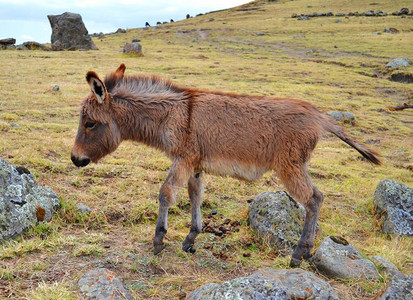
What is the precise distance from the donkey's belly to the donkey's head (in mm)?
1562

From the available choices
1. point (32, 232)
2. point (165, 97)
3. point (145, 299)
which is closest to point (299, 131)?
point (165, 97)

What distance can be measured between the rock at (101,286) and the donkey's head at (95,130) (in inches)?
82.2

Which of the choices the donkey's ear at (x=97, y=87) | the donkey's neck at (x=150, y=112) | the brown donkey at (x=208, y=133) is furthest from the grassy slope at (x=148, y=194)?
the donkey's ear at (x=97, y=87)

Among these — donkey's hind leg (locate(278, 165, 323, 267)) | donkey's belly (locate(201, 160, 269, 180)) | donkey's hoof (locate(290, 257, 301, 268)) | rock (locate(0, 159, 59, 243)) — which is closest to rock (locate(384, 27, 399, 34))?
donkey's hind leg (locate(278, 165, 323, 267))

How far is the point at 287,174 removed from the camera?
5.68 m

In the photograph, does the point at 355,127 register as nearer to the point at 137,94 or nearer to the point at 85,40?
the point at 137,94

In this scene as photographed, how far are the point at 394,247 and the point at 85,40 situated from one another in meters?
41.6

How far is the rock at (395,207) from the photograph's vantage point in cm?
733

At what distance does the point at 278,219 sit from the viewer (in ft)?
21.2

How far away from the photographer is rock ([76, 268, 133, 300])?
14.4 feet

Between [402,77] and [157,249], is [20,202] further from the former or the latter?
[402,77]

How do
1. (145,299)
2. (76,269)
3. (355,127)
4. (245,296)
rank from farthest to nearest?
(355,127) < (76,269) < (145,299) < (245,296)

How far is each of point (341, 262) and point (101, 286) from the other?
10.4 feet

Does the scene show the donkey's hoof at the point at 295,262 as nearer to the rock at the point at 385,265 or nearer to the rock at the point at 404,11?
the rock at the point at 385,265
